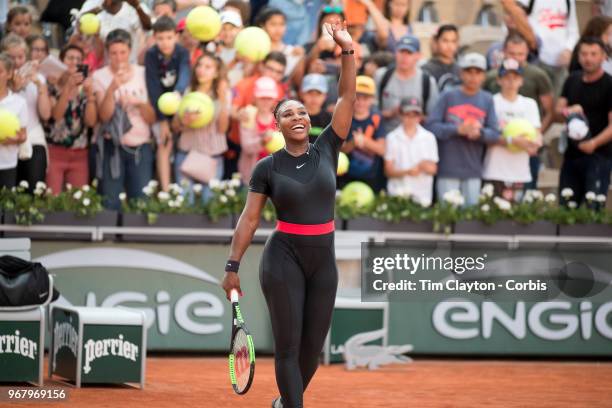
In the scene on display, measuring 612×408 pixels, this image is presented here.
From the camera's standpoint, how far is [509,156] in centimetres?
1282

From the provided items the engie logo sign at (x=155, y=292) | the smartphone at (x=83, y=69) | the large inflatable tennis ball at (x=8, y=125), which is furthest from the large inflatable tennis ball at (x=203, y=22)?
the engie logo sign at (x=155, y=292)

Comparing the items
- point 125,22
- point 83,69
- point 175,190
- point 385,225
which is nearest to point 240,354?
point 175,190

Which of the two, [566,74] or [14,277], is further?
[566,74]

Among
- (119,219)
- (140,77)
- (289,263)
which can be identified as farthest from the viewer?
(140,77)

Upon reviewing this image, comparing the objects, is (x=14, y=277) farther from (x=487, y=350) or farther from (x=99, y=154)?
(x=487, y=350)

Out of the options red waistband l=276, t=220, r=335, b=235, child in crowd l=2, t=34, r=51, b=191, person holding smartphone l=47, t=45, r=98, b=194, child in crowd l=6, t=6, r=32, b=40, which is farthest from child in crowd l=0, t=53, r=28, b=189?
red waistband l=276, t=220, r=335, b=235

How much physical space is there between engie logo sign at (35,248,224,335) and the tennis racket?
448 centimetres

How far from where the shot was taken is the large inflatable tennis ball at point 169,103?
39.7 ft

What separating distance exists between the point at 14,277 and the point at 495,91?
626 centimetres

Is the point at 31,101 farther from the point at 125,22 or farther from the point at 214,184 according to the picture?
the point at 214,184

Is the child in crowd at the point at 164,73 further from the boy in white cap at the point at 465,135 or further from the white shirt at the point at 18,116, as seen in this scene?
the boy in white cap at the point at 465,135

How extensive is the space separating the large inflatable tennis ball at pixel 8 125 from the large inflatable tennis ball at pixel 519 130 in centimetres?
510

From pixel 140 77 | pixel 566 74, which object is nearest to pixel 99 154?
pixel 140 77

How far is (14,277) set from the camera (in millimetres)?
9633
